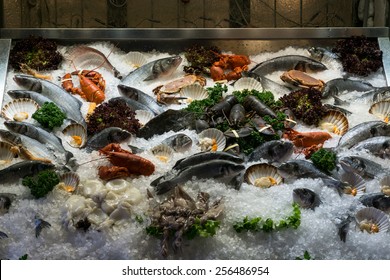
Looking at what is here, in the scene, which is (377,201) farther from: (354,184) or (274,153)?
(274,153)

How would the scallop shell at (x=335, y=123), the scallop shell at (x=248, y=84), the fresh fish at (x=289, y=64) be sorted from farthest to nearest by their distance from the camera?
the fresh fish at (x=289, y=64) → the scallop shell at (x=248, y=84) → the scallop shell at (x=335, y=123)

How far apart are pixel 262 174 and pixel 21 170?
4.80ft

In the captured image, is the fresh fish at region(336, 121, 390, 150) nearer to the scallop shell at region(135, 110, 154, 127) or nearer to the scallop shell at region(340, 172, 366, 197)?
the scallop shell at region(340, 172, 366, 197)

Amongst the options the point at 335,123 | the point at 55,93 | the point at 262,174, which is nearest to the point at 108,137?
the point at 55,93

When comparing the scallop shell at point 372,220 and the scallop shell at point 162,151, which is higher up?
the scallop shell at point 162,151

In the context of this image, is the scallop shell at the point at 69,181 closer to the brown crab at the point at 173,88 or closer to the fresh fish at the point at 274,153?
the fresh fish at the point at 274,153

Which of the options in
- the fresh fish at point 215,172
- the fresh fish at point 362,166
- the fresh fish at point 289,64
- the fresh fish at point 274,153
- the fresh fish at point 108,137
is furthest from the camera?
the fresh fish at point 289,64

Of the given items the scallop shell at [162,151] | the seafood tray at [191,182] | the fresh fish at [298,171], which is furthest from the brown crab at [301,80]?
the scallop shell at [162,151]

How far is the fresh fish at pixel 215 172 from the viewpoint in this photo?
461 cm

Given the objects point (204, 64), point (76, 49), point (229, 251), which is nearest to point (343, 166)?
point (229, 251)

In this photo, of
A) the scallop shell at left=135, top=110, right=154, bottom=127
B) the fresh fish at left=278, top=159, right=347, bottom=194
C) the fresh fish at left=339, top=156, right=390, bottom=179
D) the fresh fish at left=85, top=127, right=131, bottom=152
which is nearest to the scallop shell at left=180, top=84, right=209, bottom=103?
the scallop shell at left=135, top=110, right=154, bottom=127

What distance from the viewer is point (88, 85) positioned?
5781 mm

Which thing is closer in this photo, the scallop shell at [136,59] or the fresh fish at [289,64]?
the fresh fish at [289,64]

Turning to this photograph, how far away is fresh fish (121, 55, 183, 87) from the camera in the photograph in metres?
5.96
